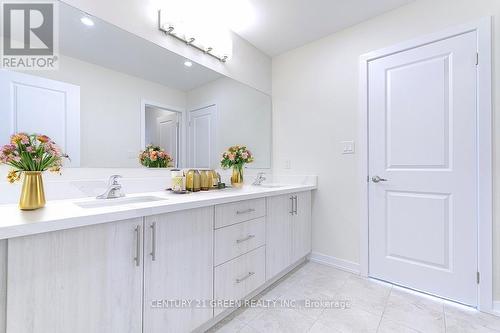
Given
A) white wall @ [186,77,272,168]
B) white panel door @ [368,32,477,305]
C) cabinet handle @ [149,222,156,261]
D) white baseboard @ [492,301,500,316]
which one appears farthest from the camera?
white wall @ [186,77,272,168]

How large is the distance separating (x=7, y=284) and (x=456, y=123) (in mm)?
2535

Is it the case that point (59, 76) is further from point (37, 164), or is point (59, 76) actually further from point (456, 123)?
point (456, 123)

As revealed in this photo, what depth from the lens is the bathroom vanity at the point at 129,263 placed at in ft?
2.53

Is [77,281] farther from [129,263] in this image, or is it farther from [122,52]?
[122,52]

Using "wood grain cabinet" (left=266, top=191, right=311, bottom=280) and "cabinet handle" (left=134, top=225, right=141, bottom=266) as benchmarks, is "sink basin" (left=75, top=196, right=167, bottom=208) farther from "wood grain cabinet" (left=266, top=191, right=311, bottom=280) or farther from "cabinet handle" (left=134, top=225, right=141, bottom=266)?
"wood grain cabinet" (left=266, top=191, right=311, bottom=280)

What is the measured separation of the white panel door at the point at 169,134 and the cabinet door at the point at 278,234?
2.80ft

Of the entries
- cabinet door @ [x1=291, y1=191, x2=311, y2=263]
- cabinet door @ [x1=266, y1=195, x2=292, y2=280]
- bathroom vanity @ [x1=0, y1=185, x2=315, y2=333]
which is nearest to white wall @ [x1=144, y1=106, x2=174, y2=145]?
bathroom vanity @ [x1=0, y1=185, x2=315, y2=333]

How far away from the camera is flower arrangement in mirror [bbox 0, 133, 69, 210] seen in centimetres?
96

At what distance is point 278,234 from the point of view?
6.23ft

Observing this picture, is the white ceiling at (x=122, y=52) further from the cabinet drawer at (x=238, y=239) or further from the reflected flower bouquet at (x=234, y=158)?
the cabinet drawer at (x=238, y=239)

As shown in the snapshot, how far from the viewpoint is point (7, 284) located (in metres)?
0.73

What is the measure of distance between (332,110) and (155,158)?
1695 millimetres

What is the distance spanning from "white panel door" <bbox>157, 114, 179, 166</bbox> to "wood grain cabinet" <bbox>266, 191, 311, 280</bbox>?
2.82ft

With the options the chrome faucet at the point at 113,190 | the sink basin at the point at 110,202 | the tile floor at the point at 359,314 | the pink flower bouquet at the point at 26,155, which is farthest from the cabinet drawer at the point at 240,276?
the pink flower bouquet at the point at 26,155
